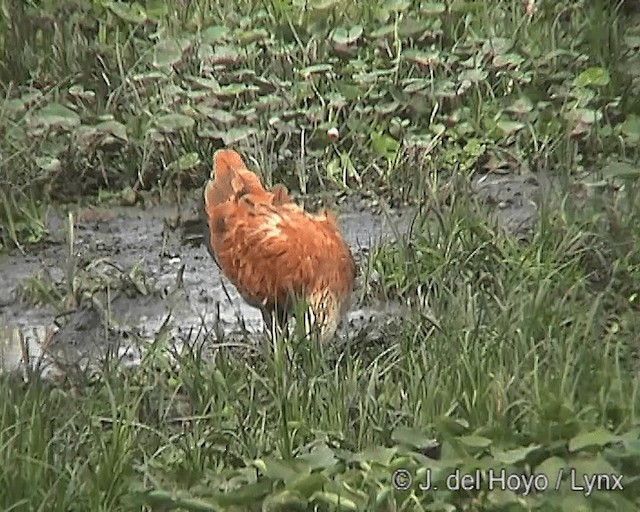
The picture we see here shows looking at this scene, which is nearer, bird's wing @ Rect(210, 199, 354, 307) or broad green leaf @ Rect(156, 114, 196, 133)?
bird's wing @ Rect(210, 199, 354, 307)

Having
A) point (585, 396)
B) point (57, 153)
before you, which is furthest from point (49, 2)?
point (585, 396)

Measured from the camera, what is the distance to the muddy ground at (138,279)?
3.28 m

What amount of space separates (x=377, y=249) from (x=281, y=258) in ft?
1.22

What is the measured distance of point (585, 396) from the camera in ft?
9.15

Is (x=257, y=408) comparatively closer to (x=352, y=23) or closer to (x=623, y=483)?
(x=623, y=483)

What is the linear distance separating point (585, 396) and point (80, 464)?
3.25ft

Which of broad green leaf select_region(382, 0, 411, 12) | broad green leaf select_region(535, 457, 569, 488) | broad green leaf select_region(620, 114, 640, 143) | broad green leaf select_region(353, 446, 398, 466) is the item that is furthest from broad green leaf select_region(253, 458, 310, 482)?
broad green leaf select_region(382, 0, 411, 12)

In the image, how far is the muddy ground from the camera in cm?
328

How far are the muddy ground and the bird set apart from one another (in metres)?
0.07

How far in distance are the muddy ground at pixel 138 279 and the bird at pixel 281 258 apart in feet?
0.24

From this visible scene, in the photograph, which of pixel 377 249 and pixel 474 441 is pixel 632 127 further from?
pixel 474 441

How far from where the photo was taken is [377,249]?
137 inches

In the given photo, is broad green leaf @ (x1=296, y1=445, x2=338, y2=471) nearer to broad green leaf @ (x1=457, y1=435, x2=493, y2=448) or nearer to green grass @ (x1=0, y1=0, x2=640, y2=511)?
green grass @ (x1=0, y1=0, x2=640, y2=511)

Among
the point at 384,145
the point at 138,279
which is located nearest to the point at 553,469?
the point at 138,279
